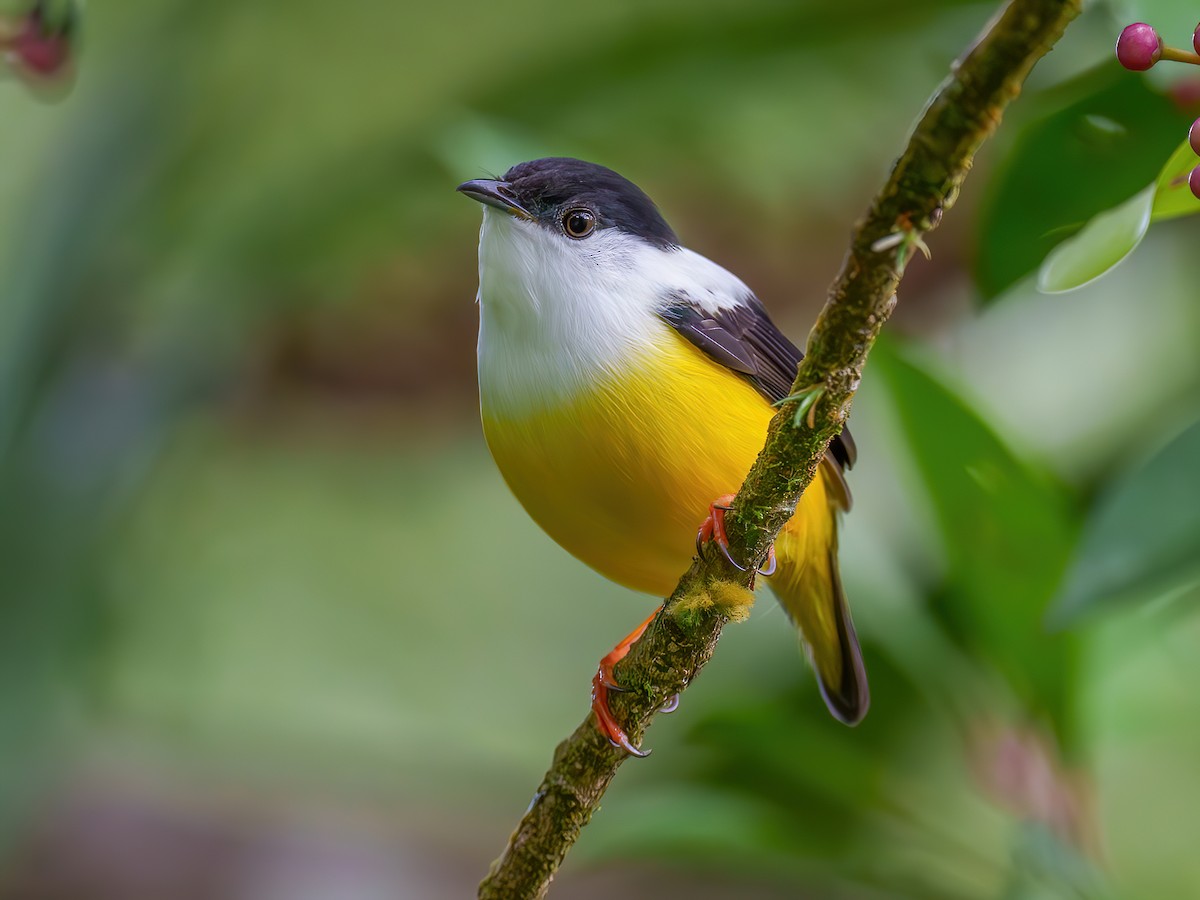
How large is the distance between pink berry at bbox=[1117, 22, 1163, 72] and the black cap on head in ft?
2.93

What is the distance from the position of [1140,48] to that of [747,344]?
0.79 metres

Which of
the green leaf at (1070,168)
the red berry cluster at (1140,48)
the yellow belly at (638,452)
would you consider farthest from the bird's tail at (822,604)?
the red berry cluster at (1140,48)

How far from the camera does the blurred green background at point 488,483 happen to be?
2.34m

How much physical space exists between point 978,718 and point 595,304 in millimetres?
1411

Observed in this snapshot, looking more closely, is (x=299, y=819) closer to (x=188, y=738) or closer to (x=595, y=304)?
(x=188, y=738)

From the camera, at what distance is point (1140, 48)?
1104 mm

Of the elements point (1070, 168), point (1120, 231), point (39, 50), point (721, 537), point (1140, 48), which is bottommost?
point (721, 537)

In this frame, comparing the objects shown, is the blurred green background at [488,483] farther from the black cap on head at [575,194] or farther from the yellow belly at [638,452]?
the yellow belly at [638,452]

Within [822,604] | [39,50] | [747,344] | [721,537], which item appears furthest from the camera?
[822,604]

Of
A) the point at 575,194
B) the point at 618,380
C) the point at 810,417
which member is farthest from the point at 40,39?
the point at 810,417

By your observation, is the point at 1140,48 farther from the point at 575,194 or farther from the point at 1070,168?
the point at 575,194

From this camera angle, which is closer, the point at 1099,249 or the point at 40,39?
the point at 1099,249

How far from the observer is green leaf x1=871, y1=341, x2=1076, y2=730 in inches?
86.6

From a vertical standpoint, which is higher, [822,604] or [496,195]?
[496,195]
